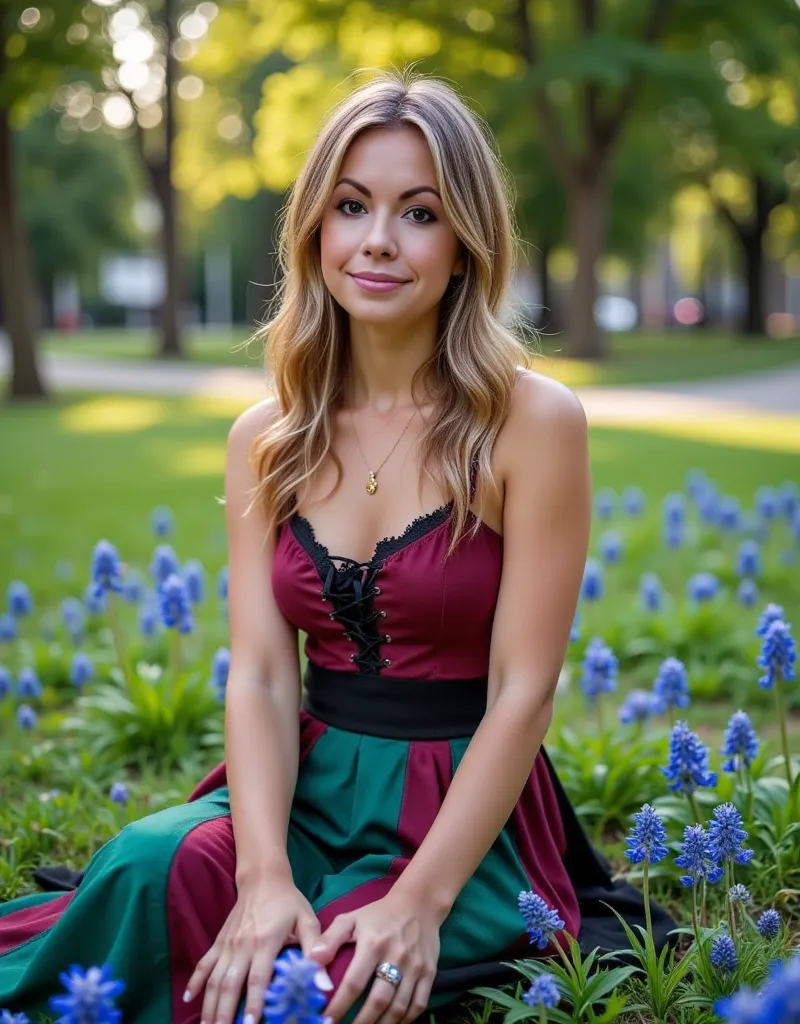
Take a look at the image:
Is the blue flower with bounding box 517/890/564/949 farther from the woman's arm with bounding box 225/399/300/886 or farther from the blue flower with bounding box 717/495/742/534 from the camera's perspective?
the blue flower with bounding box 717/495/742/534

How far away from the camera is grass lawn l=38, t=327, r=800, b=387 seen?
69.4ft

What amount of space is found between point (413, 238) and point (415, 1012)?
62.8 inches

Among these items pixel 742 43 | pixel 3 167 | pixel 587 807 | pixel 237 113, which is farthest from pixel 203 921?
pixel 237 113

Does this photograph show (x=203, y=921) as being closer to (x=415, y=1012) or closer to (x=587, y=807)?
(x=415, y=1012)

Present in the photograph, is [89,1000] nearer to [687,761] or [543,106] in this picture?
[687,761]

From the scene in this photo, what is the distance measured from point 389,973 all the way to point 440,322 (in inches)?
58.4

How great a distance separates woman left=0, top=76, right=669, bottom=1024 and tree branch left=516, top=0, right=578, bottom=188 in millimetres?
19941

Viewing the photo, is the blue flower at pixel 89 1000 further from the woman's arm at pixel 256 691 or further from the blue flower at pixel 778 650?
the blue flower at pixel 778 650

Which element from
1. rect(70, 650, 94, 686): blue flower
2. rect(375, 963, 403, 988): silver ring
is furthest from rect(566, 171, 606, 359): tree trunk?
rect(375, 963, 403, 988): silver ring

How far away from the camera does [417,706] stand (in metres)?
2.80

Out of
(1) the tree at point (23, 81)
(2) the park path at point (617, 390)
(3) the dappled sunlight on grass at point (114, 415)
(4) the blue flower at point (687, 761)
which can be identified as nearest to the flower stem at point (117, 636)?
(4) the blue flower at point (687, 761)

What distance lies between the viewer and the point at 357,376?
313cm

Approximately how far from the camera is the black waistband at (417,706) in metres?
2.79

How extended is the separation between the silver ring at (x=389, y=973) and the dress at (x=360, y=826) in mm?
217
